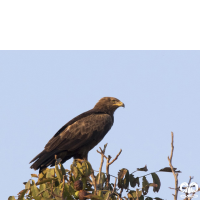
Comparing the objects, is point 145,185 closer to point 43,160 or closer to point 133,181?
point 133,181

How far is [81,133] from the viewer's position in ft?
27.6

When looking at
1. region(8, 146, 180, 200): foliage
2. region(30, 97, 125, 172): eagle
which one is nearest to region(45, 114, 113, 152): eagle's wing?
region(30, 97, 125, 172): eagle

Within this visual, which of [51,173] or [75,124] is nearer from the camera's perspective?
[51,173]

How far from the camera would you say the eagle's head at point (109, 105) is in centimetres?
929

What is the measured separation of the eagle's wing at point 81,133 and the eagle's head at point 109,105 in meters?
0.48

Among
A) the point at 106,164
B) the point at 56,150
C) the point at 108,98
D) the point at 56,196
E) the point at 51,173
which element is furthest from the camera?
the point at 108,98

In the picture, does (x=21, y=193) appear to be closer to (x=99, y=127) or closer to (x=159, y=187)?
(x=159, y=187)

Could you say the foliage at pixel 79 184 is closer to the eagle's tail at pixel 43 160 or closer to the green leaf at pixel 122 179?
the green leaf at pixel 122 179

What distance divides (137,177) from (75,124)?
3.96 meters
